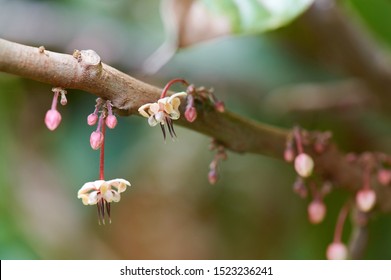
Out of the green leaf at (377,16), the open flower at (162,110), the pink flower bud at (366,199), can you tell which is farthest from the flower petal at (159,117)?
the green leaf at (377,16)

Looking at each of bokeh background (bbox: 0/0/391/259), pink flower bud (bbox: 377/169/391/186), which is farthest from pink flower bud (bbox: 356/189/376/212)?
bokeh background (bbox: 0/0/391/259)

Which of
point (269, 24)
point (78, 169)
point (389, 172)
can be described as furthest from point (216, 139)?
point (78, 169)

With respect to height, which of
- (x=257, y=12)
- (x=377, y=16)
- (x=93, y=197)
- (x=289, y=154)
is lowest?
(x=93, y=197)

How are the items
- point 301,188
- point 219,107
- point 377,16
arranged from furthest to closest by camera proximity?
point 377,16 < point 301,188 < point 219,107

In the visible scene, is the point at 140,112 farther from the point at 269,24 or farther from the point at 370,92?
the point at 370,92

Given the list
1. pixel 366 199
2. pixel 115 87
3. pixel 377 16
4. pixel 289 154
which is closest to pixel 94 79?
pixel 115 87

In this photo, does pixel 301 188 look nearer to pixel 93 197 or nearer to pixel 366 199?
pixel 366 199

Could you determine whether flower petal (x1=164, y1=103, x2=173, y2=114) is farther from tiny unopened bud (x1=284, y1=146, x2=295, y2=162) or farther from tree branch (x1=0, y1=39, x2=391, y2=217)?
tiny unopened bud (x1=284, y1=146, x2=295, y2=162)
